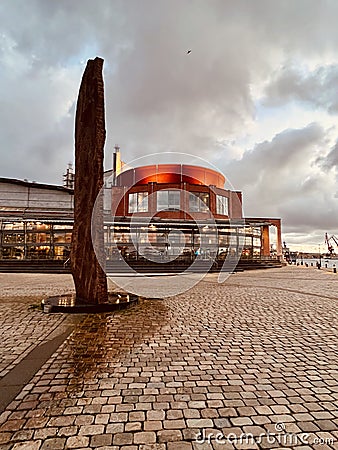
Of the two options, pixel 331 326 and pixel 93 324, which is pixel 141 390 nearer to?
pixel 93 324

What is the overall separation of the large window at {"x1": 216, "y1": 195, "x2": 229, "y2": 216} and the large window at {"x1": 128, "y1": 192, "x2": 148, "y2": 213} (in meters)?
8.13

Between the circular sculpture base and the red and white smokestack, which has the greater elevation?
the red and white smokestack

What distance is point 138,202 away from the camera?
36.2m

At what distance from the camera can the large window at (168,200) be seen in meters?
34.5

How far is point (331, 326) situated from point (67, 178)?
40.7 metres

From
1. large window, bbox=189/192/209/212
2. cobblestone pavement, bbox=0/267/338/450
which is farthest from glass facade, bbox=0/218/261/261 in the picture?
cobblestone pavement, bbox=0/267/338/450

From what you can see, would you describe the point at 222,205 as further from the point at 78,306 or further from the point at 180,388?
the point at 180,388

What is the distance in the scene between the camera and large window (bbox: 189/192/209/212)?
3525 cm

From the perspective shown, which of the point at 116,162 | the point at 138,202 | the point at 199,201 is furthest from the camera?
the point at 116,162

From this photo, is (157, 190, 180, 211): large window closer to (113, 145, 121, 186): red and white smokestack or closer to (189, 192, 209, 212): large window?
(189, 192, 209, 212): large window

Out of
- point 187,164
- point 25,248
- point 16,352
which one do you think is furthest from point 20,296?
point 187,164

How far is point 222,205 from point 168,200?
702 centimetres

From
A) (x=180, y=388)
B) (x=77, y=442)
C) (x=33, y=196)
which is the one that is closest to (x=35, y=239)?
(x=33, y=196)

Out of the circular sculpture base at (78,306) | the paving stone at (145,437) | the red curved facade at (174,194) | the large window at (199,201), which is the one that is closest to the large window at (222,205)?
the red curved facade at (174,194)
